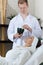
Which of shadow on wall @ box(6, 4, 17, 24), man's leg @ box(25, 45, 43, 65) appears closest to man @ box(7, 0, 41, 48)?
man's leg @ box(25, 45, 43, 65)

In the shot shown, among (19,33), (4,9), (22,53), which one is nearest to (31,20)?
(19,33)

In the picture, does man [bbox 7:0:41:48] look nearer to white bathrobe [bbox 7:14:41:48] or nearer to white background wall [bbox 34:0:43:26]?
white bathrobe [bbox 7:14:41:48]

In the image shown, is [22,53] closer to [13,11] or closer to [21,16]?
[21,16]

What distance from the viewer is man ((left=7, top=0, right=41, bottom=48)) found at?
2262mm

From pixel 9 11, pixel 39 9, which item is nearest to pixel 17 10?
pixel 9 11

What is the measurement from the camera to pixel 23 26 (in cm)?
224

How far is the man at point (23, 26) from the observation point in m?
2.26

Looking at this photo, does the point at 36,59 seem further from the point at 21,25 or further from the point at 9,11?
the point at 9,11

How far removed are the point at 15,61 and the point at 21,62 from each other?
0.06 meters

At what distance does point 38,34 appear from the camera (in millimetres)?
2309

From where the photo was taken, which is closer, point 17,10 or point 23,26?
point 23,26

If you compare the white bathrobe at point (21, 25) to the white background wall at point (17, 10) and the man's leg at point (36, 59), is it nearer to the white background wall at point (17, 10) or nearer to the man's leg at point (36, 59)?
the man's leg at point (36, 59)

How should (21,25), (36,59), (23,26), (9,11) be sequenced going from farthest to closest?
(9,11), (21,25), (23,26), (36,59)

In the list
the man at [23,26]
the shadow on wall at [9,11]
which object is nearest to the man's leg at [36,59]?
the man at [23,26]
